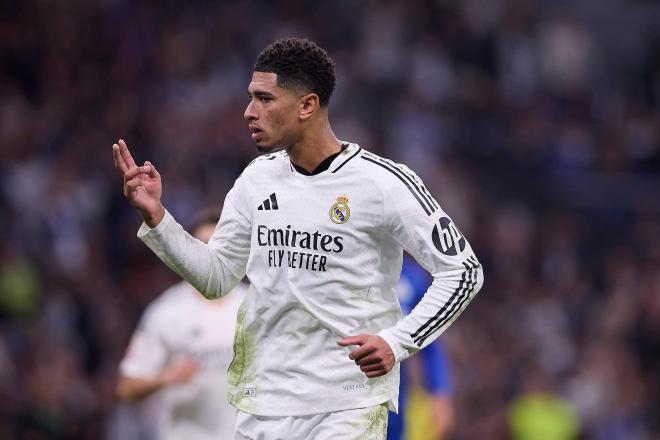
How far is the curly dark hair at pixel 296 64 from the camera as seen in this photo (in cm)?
554

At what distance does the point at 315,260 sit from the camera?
216 inches

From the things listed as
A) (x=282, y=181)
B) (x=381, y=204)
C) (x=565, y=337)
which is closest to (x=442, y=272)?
(x=381, y=204)

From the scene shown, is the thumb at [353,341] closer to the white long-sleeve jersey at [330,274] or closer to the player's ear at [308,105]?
the white long-sleeve jersey at [330,274]

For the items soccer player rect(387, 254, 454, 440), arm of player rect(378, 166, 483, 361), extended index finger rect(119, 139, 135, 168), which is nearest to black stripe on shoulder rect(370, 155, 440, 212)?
arm of player rect(378, 166, 483, 361)

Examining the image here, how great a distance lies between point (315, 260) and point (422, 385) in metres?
3.23

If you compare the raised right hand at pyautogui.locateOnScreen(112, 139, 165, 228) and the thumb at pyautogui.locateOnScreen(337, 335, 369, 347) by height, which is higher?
the raised right hand at pyautogui.locateOnScreen(112, 139, 165, 228)

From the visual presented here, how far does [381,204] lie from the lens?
5492 millimetres

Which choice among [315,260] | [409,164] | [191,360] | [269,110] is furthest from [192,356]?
[409,164]

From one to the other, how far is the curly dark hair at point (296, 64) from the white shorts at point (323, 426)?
1.27 meters

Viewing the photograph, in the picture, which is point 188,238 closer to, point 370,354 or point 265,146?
point 265,146

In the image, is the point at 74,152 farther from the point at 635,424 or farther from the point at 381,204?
the point at 381,204

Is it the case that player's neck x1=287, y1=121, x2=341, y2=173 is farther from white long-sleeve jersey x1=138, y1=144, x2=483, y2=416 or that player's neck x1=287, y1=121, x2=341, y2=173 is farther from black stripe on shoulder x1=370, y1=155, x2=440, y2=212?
black stripe on shoulder x1=370, y1=155, x2=440, y2=212

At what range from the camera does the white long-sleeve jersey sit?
5441 mm

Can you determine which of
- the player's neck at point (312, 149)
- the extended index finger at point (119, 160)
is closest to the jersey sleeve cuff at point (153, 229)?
the extended index finger at point (119, 160)
